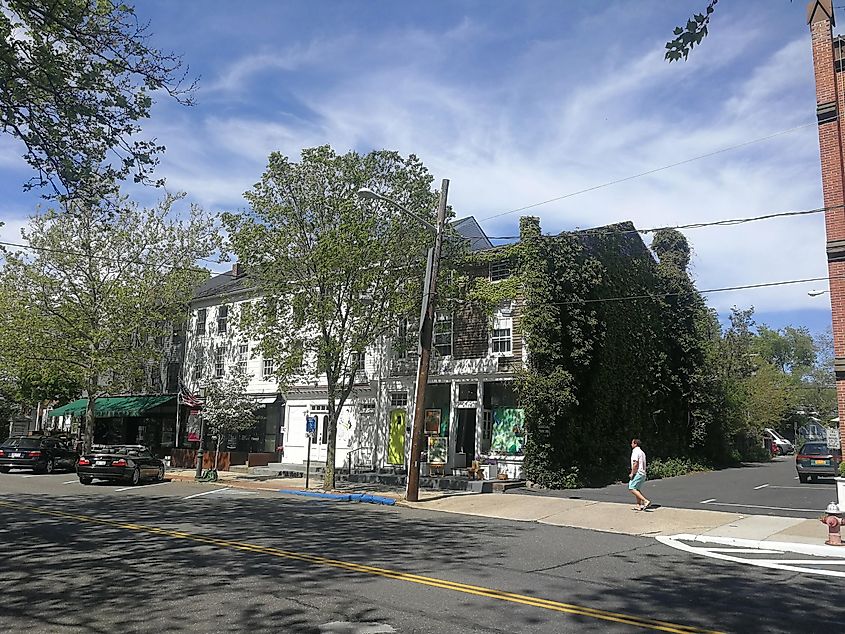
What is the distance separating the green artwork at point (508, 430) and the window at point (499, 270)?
4687 mm

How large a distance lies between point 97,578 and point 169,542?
2.82 meters

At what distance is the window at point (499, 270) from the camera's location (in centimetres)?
2562

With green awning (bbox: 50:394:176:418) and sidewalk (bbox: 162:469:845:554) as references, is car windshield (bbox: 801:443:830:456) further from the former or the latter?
green awning (bbox: 50:394:176:418)

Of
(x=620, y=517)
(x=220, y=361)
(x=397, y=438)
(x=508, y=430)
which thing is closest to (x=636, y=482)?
(x=620, y=517)

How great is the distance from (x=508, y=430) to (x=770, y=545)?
12255mm

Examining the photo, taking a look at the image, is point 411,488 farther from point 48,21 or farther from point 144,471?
point 48,21

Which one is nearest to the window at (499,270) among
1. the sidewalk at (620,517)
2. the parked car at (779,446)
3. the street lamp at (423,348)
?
the street lamp at (423,348)

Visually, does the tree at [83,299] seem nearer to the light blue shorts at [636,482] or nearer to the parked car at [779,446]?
the light blue shorts at [636,482]

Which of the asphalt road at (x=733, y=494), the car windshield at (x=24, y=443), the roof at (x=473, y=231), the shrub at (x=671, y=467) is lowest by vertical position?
the asphalt road at (x=733, y=494)

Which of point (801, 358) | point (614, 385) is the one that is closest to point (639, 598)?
point (614, 385)

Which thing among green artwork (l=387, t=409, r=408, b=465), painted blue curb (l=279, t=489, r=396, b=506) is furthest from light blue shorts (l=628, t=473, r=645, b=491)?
green artwork (l=387, t=409, r=408, b=465)

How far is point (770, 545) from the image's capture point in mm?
12812

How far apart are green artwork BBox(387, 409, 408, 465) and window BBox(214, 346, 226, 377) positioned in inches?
451

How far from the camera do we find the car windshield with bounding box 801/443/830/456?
26.3 meters
